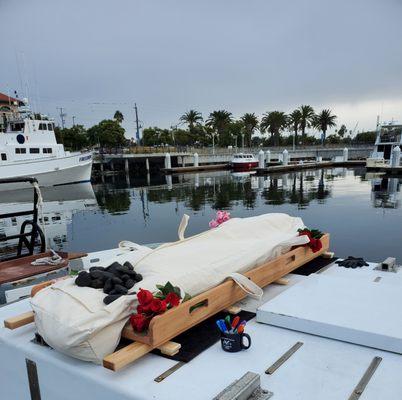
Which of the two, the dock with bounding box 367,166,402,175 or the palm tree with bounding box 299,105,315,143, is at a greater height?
the palm tree with bounding box 299,105,315,143

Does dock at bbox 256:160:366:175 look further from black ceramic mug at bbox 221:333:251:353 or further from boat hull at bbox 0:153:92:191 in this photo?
black ceramic mug at bbox 221:333:251:353

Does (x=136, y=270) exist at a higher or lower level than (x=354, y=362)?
higher

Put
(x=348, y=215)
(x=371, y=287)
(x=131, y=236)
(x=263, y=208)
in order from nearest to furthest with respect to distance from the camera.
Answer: (x=371, y=287), (x=131, y=236), (x=348, y=215), (x=263, y=208)

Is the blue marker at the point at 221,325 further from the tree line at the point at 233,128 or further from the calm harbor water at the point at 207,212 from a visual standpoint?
the tree line at the point at 233,128

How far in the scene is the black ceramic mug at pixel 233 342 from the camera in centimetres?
284

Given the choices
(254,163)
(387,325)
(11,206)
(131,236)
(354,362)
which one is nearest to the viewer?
(354,362)

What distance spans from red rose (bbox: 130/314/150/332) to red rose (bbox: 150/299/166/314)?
10cm

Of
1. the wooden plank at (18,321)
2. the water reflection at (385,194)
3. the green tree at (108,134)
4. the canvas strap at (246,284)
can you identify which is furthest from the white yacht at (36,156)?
the green tree at (108,134)

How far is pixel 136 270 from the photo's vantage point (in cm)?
340

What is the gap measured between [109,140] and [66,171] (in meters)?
41.4

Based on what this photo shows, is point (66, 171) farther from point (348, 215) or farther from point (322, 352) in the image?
point (322, 352)

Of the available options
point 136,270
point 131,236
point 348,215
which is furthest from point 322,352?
point 348,215

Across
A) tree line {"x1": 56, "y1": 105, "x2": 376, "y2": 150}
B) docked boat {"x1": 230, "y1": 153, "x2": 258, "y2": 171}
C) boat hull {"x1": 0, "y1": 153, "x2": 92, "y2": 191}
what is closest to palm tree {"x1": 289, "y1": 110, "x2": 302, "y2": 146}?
tree line {"x1": 56, "y1": 105, "x2": 376, "y2": 150}

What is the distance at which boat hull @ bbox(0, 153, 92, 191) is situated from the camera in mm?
32375
